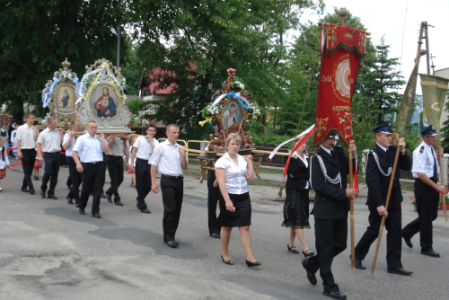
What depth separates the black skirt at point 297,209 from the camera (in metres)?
6.33

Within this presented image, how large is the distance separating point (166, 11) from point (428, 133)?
15.3 m

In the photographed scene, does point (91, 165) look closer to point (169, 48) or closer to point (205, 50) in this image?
point (205, 50)

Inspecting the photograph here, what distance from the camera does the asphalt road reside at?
16.0 feet

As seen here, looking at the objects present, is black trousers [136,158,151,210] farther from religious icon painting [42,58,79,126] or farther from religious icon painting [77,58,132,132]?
religious icon painting [42,58,79,126]

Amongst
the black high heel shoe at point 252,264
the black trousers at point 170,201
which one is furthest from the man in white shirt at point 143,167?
the black high heel shoe at point 252,264

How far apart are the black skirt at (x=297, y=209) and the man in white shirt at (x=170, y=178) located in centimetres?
173

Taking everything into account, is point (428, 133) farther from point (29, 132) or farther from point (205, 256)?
point (29, 132)

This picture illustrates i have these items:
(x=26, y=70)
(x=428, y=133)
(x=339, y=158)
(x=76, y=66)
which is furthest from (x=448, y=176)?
(x=26, y=70)

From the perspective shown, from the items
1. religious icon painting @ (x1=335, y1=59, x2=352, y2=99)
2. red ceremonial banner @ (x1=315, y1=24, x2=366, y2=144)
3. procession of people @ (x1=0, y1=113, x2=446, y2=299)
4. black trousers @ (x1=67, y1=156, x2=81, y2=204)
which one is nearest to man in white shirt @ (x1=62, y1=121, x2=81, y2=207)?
black trousers @ (x1=67, y1=156, x2=81, y2=204)

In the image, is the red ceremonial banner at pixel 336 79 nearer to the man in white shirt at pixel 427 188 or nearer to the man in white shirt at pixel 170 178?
the man in white shirt at pixel 427 188

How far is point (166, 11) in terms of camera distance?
19531 millimetres

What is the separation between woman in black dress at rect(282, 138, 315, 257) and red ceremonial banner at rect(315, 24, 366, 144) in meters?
1.13

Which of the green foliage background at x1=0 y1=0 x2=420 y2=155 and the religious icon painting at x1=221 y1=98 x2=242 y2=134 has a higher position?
the green foliage background at x1=0 y1=0 x2=420 y2=155

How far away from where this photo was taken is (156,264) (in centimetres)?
580
